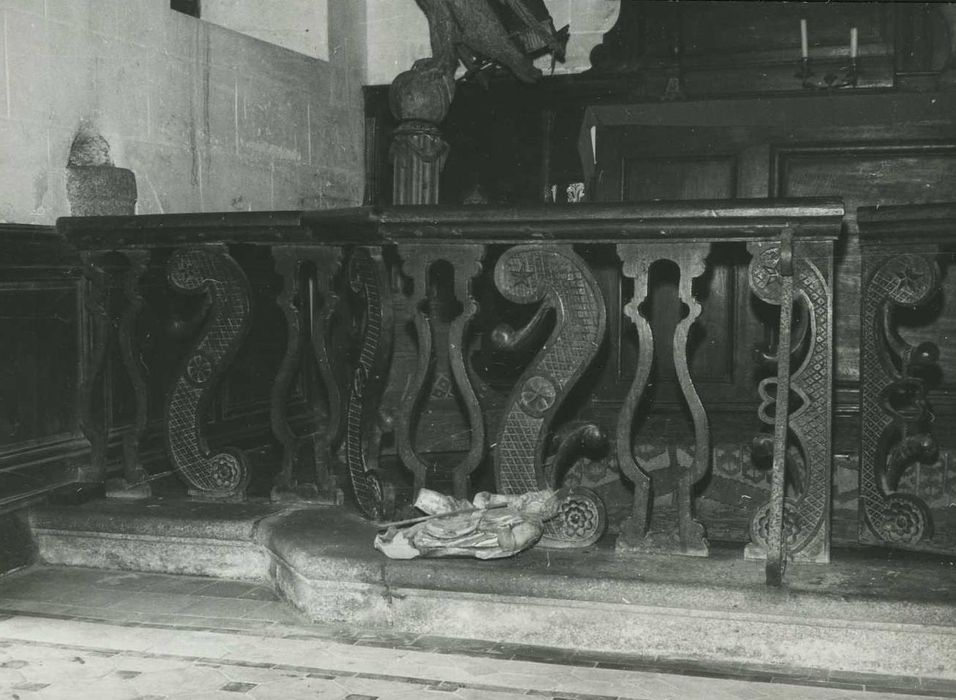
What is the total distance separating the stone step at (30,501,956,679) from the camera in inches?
107

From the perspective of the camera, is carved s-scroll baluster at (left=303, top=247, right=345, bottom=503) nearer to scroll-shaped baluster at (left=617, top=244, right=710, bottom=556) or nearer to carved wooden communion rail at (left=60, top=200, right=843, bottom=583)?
carved wooden communion rail at (left=60, top=200, right=843, bottom=583)

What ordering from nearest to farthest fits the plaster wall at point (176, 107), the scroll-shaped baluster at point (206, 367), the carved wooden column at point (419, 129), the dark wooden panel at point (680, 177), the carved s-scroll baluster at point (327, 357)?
the carved s-scroll baluster at point (327, 357) → the scroll-shaped baluster at point (206, 367) → the plaster wall at point (176, 107) → the carved wooden column at point (419, 129) → the dark wooden panel at point (680, 177)

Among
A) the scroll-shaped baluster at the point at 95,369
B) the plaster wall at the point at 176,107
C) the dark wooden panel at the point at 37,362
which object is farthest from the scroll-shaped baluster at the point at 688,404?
the plaster wall at the point at 176,107

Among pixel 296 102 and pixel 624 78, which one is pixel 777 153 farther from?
pixel 296 102

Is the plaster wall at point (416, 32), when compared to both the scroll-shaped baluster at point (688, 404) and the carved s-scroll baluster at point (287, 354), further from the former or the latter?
the scroll-shaped baluster at point (688, 404)

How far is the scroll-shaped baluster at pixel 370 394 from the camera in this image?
3.33 m

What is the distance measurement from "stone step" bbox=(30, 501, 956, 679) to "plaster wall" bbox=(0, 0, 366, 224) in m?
1.79

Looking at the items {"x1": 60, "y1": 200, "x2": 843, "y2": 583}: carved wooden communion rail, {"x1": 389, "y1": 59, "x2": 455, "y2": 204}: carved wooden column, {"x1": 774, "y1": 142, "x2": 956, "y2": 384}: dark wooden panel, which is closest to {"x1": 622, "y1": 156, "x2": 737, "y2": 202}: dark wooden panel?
{"x1": 774, "y1": 142, "x2": 956, "y2": 384}: dark wooden panel

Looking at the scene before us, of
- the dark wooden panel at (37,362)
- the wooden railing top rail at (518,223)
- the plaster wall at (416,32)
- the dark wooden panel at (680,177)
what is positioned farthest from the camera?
the plaster wall at (416,32)

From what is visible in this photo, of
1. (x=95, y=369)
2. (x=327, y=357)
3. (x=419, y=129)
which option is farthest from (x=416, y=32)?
(x=327, y=357)

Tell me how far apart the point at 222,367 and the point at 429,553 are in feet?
3.69

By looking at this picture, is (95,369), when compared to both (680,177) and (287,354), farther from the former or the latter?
(680,177)

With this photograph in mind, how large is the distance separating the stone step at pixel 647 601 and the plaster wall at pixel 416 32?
407 cm

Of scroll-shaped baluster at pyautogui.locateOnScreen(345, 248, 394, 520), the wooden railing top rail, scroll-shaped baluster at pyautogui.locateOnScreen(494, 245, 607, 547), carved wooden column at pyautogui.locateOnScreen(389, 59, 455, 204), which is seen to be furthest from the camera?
carved wooden column at pyautogui.locateOnScreen(389, 59, 455, 204)
